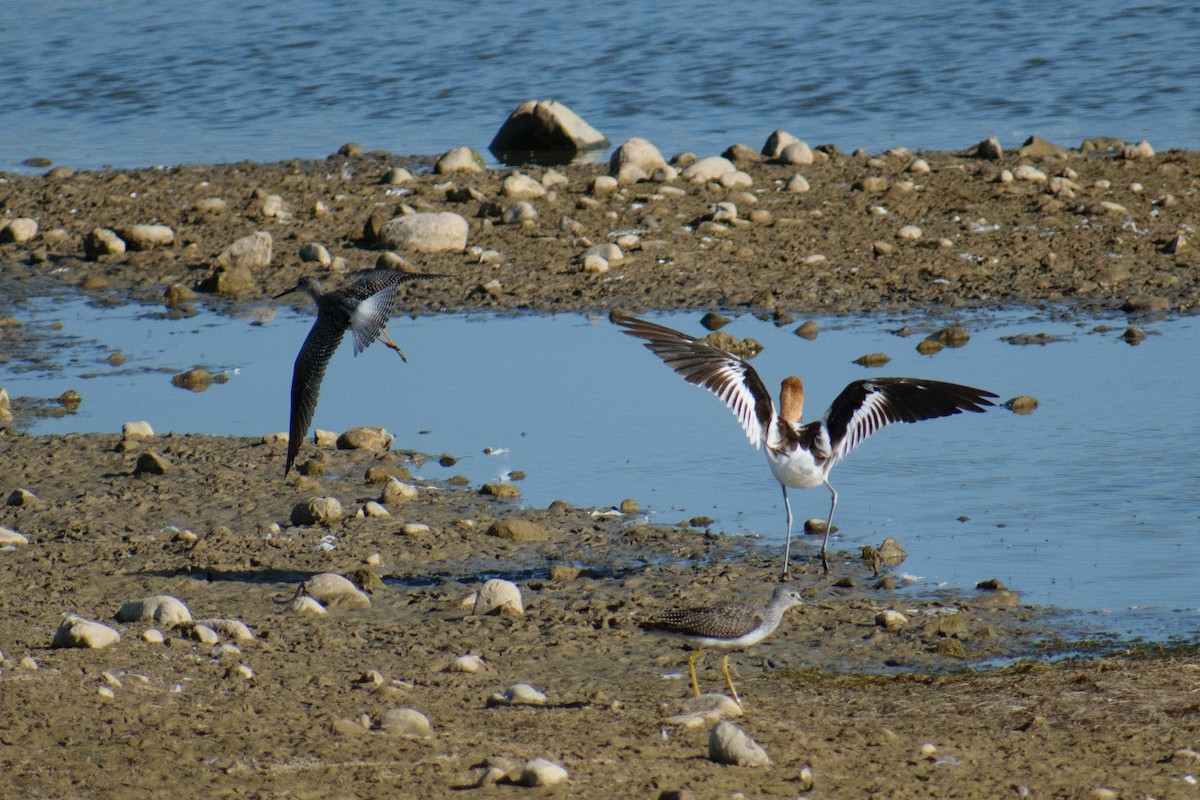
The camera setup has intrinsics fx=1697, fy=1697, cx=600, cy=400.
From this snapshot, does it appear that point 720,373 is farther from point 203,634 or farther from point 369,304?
point 203,634

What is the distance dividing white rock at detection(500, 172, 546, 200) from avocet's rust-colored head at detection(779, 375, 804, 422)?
6634mm

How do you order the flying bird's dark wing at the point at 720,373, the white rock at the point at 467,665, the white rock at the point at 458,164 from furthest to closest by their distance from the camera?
1. the white rock at the point at 458,164
2. the flying bird's dark wing at the point at 720,373
3. the white rock at the point at 467,665

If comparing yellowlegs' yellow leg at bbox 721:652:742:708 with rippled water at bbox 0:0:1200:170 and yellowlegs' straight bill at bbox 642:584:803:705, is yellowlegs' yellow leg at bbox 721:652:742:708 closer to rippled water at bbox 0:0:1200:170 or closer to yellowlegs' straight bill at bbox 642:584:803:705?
yellowlegs' straight bill at bbox 642:584:803:705

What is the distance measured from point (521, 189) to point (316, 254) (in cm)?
213

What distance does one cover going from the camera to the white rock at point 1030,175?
14.4 metres

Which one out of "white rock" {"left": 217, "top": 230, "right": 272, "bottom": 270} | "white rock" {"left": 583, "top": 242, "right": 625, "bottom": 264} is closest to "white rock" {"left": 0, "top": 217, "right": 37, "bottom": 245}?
"white rock" {"left": 217, "top": 230, "right": 272, "bottom": 270}

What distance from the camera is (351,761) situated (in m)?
5.28

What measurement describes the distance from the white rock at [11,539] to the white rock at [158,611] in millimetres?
1455

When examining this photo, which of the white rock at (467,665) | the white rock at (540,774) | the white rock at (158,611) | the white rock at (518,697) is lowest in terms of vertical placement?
the white rock at (467,665)

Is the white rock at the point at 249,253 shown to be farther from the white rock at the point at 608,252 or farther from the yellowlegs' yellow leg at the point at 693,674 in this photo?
the yellowlegs' yellow leg at the point at 693,674

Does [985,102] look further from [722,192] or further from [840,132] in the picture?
[722,192]

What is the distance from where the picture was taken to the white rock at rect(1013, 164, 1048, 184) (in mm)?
14438

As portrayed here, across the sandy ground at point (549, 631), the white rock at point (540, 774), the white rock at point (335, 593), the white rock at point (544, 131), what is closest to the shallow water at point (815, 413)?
the sandy ground at point (549, 631)

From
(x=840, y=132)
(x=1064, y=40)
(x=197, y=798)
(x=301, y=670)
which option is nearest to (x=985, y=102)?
(x=840, y=132)
